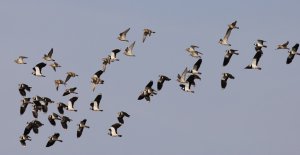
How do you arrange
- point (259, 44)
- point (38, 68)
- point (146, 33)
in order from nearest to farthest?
point (259, 44) < point (38, 68) < point (146, 33)

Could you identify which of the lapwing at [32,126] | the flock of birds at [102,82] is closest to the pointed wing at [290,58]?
the flock of birds at [102,82]

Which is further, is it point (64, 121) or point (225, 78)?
point (64, 121)

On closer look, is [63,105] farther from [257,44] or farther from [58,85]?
[257,44]

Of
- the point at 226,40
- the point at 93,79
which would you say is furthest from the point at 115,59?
the point at 226,40

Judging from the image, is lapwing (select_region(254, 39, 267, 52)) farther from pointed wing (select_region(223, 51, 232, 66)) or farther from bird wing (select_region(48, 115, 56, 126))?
bird wing (select_region(48, 115, 56, 126))

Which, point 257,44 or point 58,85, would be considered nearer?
point 257,44

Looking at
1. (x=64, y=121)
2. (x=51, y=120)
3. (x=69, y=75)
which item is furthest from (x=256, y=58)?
(x=51, y=120)

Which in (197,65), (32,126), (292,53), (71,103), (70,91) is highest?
(292,53)

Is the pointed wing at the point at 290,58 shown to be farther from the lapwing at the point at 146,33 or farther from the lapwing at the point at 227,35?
the lapwing at the point at 146,33

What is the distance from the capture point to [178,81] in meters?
142

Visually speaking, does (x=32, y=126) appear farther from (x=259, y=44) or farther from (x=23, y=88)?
(x=259, y=44)

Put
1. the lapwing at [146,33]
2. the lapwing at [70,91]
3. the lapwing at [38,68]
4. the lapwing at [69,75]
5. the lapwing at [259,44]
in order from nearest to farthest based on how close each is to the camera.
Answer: the lapwing at [259,44] < the lapwing at [70,91] < the lapwing at [38,68] < the lapwing at [146,33] < the lapwing at [69,75]

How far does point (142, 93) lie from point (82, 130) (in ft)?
27.2

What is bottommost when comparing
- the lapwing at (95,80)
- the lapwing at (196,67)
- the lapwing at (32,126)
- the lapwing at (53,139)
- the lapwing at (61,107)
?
the lapwing at (53,139)
